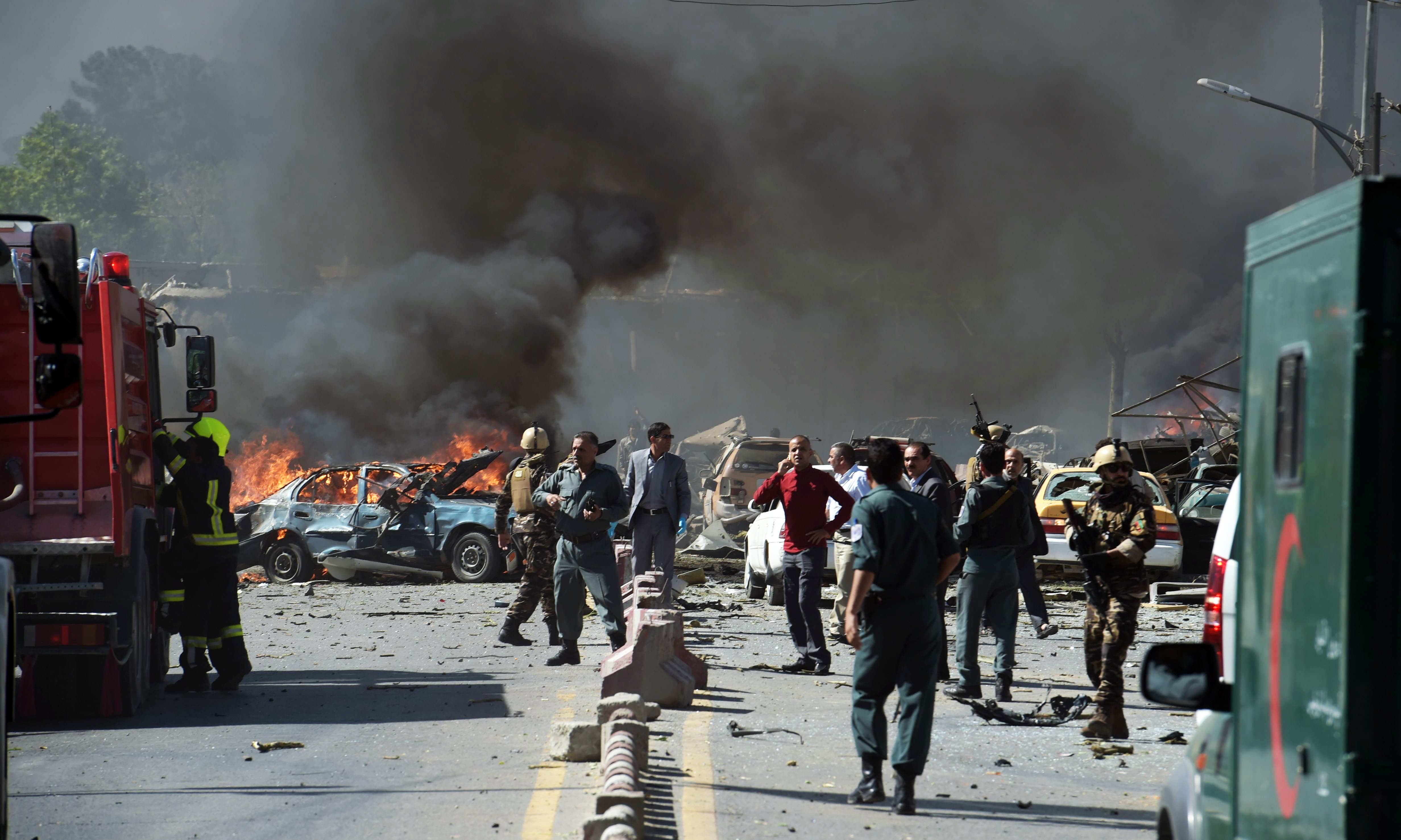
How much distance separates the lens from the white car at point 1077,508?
50.5 ft

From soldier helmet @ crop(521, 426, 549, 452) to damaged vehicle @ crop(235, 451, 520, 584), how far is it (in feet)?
19.2

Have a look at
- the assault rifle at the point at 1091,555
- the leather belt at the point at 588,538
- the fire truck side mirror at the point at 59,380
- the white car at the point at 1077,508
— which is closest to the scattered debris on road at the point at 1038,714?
the assault rifle at the point at 1091,555

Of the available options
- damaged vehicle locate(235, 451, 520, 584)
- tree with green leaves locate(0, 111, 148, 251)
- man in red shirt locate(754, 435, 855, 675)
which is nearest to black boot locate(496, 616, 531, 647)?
man in red shirt locate(754, 435, 855, 675)

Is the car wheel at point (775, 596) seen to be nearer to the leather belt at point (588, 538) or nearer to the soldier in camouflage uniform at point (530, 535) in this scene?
the soldier in camouflage uniform at point (530, 535)

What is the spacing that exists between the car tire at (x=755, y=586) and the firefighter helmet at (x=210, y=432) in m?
7.69

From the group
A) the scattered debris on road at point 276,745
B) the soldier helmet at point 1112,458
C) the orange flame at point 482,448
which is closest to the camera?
the scattered debris on road at point 276,745

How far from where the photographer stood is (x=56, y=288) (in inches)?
161

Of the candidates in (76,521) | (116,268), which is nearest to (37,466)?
(76,521)

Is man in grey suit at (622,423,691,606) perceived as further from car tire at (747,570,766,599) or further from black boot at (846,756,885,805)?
black boot at (846,756,885,805)

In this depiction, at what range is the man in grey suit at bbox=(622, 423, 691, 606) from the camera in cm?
1118

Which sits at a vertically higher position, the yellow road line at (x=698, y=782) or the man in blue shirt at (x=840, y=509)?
the man in blue shirt at (x=840, y=509)

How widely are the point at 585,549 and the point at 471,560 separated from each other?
742 cm

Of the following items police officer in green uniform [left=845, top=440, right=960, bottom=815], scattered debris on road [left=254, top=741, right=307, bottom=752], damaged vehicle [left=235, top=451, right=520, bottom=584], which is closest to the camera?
police officer in green uniform [left=845, top=440, right=960, bottom=815]

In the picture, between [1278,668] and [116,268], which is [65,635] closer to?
[116,268]
